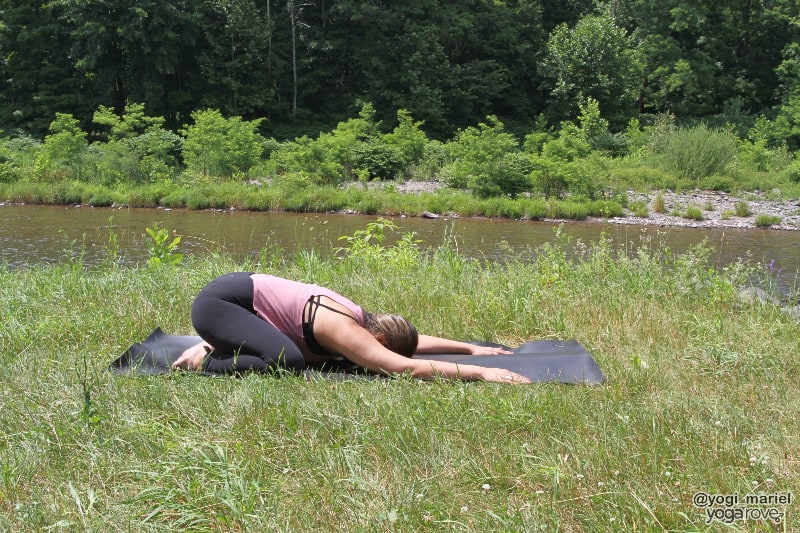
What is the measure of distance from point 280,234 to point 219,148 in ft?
27.6

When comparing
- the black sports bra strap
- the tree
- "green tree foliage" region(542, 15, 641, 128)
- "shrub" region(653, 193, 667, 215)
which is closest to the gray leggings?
the black sports bra strap

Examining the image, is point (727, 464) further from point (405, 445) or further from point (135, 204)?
point (135, 204)

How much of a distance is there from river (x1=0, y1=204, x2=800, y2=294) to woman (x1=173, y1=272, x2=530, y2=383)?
694cm

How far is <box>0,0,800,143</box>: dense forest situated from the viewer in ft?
98.1

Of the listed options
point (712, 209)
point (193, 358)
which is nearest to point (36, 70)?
point (712, 209)

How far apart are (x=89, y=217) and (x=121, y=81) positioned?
17.0 m

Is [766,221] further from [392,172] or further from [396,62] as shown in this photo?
[396,62]

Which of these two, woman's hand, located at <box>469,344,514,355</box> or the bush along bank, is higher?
woman's hand, located at <box>469,344,514,355</box>

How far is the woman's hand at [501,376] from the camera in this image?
3.57 meters

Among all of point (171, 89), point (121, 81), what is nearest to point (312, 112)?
point (171, 89)

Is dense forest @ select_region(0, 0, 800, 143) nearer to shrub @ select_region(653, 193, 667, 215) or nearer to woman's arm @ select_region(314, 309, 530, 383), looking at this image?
shrub @ select_region(653, 193, 667, 215)

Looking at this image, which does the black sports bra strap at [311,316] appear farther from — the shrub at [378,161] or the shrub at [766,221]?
the shrub at [378,161]

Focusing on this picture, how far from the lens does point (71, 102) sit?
98.8ft

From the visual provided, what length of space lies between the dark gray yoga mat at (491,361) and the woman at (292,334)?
119mm
